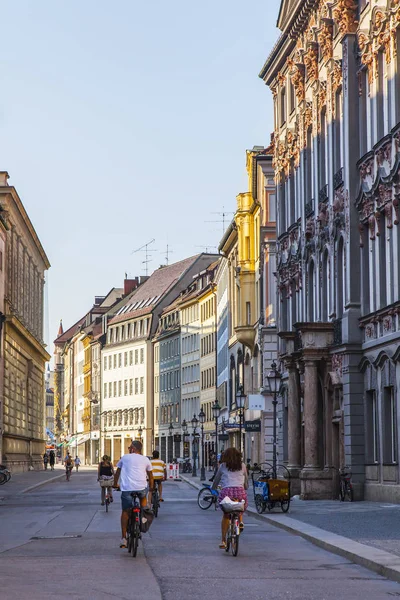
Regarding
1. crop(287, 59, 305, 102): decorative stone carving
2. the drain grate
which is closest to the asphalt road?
the drain grate

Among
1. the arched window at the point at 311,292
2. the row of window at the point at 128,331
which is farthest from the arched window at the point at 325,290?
the row of window at the point at 128,331

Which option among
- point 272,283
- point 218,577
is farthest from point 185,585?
point 272,283

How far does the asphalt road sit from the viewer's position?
1573 cm

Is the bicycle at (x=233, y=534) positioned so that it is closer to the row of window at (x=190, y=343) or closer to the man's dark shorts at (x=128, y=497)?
the man's dark shorts at (x=128, y=497)

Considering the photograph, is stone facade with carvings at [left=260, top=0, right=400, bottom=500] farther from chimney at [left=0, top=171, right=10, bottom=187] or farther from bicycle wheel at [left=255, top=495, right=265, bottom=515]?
chimney at [left=0, top=171, right=10, bottom=187]

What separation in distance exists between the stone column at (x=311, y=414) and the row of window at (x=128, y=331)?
108755mm

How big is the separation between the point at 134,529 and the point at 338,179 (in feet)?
81.4

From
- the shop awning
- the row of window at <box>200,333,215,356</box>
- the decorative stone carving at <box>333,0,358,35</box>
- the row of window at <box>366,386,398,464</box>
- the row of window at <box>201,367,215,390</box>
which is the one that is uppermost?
the decorative stone carving at <box>333,0,358,35</box>

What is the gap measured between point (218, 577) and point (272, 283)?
50092 mm

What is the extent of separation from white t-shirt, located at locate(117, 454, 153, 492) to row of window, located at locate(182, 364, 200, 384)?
106456 mm

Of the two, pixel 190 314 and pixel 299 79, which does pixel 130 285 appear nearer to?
pixel 190 314

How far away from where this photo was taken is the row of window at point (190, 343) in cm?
13025

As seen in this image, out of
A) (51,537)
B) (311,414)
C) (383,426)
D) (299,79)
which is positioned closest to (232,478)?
(51,537)

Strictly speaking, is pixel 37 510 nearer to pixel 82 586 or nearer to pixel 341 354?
pixel 341 354
